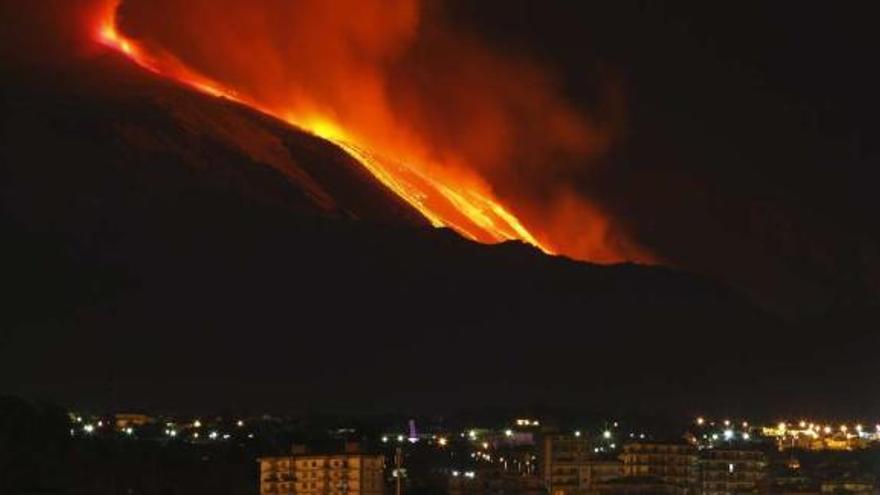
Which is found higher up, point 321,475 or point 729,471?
point 729,471

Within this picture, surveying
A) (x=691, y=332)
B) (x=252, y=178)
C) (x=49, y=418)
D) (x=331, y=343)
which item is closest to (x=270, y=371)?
(x=331, y=343)

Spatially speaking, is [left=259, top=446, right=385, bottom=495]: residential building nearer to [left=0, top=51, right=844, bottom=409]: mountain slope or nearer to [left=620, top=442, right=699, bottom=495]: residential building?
[left=620, top=442, right=699, bottom=495]: residential building

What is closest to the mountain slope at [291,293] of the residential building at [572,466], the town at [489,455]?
the town at [489,455]

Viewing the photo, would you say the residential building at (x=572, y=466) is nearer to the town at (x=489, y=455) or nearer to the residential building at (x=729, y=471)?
the town at (x=489, y=455)

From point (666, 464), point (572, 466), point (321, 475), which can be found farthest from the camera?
point (666, 464)

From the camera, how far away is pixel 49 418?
29.2m

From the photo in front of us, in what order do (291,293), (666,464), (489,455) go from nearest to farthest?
→ (666,464) → (489,455) → (291,293)

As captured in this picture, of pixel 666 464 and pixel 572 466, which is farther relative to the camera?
pixel 666 464

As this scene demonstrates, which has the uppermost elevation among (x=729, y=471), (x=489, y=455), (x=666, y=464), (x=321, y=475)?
(x=489, y=455)

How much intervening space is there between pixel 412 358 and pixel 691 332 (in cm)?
853

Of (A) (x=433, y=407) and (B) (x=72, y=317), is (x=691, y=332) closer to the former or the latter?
(A) (x=433, y=407)

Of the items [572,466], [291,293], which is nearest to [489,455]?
[572,466]

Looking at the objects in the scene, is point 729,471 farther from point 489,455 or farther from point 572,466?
point 489,455


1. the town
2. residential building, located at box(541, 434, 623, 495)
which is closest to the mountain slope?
the town
